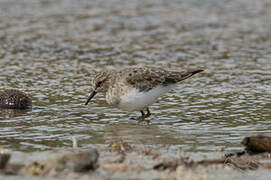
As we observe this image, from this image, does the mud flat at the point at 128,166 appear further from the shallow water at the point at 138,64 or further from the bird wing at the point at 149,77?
the bird wing at the point at 149,77

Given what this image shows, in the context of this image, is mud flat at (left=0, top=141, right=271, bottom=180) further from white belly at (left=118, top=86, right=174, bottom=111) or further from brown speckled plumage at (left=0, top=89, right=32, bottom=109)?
brown speckled plumage at (left=0, top=89, right=32, bottom=109)

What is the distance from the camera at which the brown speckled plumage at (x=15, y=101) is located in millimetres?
8367

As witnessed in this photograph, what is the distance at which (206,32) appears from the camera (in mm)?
14391

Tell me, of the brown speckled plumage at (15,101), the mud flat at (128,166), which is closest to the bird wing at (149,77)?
the brown speckled plumage at (15,101)

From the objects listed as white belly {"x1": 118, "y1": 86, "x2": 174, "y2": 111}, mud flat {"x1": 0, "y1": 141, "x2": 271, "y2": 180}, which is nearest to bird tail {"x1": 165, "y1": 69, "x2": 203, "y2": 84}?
white belly {"x1": 118, "y1": 86, "x2": 174, "y2": 111}

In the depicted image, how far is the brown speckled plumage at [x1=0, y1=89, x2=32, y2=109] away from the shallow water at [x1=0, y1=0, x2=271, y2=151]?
0.16 meters

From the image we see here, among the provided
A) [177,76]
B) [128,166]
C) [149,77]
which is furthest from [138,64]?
[128,166]

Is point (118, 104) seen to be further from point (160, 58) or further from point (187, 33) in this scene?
point (187, 33)

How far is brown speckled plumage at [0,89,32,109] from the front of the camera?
8.37 meters

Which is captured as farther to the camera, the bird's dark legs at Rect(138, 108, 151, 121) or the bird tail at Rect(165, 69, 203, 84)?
the bird tail at Rect(165, 69, 203, 84)

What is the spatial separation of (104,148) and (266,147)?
5.65 feet

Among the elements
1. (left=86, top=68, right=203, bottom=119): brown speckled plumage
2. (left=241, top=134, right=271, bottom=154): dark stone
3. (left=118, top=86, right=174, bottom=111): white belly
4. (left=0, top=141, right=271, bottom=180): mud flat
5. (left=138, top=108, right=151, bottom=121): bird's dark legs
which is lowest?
(left=0, top=141, right=271, bottom=180): mud flat

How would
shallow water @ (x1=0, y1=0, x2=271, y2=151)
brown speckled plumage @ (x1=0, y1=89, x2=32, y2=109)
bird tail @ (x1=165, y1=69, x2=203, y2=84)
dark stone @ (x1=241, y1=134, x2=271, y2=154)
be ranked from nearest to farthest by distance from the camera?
dark stone @ (x1=241, y1=134, x2=271, y2=154)
shallow water @ (x1=0, y1=0, x2=271, y2=151)
bird tail @ (x1=165, y1=69, x2=203, y2=84)
brown speckled plumage @ (x1=0, y1=89, x2=32, y2=109)

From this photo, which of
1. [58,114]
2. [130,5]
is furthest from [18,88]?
[130,5]
